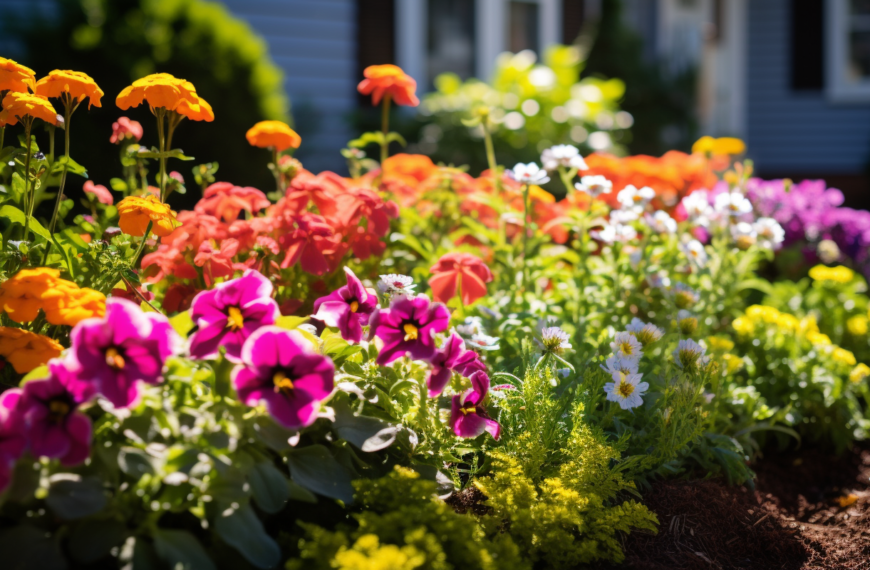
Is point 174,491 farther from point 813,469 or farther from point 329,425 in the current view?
point 813,469

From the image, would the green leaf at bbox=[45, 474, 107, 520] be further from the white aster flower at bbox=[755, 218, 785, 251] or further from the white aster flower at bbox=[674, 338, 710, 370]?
the white aster flower at bbox=[755, 218, 785, 251]

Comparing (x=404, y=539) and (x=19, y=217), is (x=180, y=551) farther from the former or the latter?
(x=19, y=217)

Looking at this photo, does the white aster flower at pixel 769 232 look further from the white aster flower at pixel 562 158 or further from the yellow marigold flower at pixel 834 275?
the white aster flower at pixel 562 158

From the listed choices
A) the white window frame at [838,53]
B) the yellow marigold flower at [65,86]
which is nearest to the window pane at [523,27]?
the white window frame at [838,53]

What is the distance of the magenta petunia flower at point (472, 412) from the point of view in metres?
1.46

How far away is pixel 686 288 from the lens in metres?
2.21

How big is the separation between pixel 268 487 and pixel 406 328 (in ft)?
1.25

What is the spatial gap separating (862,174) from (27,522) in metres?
11.0

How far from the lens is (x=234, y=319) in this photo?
4.24 feet

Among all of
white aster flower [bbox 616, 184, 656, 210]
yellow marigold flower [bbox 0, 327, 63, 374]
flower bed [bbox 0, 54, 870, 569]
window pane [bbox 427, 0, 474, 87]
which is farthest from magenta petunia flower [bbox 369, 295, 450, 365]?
window pane [bbox 427, 0, 474, 87]

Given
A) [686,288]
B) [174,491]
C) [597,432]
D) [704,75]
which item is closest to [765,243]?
[686,288]

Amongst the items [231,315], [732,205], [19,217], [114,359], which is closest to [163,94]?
[19,217]

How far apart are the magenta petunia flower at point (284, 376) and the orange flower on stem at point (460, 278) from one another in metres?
0.71

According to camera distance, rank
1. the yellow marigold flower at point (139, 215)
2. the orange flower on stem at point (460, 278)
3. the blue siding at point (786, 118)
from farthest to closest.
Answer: the blue siding at point (786, 118), the orange flower on stem at point (460, 278), the yellow marigold flower at point (139, 215)
